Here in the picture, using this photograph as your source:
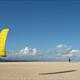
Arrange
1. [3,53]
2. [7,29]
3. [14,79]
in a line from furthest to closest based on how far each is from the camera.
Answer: [14,79], [7,29], [3,53]

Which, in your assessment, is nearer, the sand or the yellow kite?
the yellow kite

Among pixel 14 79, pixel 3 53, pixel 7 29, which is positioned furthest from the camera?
pixel 14 79

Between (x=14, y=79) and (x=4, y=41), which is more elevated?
(x=4, y=41)

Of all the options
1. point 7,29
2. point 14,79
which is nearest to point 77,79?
point 14,79

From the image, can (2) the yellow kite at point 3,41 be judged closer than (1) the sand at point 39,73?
Yes

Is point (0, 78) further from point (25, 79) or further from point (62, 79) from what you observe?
point (62, 79)

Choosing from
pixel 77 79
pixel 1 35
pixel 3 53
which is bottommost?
pixel 77 79

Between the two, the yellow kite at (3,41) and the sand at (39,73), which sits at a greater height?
the yellow kite at (3,41)

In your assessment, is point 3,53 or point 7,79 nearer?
point 3,53

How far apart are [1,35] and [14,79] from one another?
7.98 meters

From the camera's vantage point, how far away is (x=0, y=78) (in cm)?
1998

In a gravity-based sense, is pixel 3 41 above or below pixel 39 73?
above

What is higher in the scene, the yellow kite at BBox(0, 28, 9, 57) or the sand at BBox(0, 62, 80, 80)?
the yellow kite at BBox(0, 28, 9, 57)

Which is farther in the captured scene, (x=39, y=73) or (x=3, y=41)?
(x=39, y=73)
